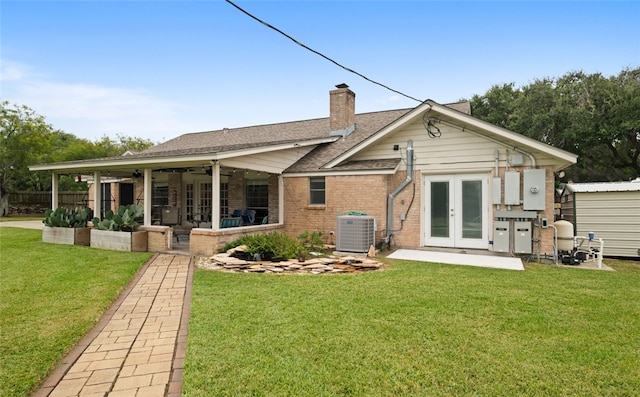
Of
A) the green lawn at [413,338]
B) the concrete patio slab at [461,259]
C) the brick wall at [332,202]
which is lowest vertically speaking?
the green lawn at [413,338]

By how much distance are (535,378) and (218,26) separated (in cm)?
1039

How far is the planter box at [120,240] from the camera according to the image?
10.2 m

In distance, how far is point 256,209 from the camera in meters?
13.7

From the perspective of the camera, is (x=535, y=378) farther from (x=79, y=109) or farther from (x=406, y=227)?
(x=79, y=109)

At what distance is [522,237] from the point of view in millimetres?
8906

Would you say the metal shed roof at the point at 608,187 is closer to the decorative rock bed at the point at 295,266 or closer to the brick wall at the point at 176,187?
the decorative rock bed at the point at 295,266

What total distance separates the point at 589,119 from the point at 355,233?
20.5 metres

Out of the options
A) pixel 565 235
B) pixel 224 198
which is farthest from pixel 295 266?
pixel 224 198

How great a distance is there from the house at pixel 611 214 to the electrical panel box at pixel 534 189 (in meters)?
2.31

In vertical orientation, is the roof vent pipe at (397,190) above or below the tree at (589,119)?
below

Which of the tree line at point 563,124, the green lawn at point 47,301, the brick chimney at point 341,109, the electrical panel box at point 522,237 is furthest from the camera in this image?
the tree line at point 563,124

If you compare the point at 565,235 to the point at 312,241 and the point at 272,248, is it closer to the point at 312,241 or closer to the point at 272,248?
the point at 312,241

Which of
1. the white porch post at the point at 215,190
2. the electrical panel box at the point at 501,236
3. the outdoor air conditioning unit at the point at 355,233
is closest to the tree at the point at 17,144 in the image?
the white porch post at the point at 215,190

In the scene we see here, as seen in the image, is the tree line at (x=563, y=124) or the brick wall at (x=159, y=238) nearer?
the brick wall at (x=159, y=238)
